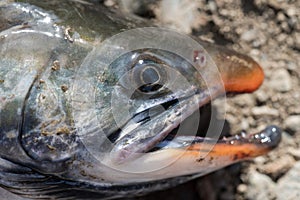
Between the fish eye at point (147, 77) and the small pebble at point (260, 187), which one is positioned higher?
the fish eye at point (147, 77)

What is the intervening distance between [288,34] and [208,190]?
946mm

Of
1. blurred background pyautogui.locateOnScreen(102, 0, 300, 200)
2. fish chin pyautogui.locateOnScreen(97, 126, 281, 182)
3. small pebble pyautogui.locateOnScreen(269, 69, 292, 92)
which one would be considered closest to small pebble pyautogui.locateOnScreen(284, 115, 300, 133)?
blurred background pyautogui.locateOnScreen(102, 0, 300, 200)

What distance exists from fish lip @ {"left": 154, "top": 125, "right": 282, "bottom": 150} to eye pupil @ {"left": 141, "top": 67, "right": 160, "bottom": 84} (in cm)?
26

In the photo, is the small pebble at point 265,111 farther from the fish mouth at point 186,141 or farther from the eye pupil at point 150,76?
the eye pupil at point 150,76

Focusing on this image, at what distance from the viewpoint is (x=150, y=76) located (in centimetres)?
293

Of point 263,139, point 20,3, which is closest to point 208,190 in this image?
point 263,139

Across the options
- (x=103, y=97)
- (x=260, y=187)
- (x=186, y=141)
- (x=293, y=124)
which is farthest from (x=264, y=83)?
(x=103, y=97)

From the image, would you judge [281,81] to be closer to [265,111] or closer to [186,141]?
[265,111]

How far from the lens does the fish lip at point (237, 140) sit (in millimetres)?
2963

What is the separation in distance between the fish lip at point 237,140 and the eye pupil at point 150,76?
0.87 ft

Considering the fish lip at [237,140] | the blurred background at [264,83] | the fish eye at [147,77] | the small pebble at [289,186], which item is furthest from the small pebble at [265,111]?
the fish eye at [147,77]

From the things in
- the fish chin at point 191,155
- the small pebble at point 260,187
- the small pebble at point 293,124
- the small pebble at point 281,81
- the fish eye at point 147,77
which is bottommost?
the small pebble at point 260,187

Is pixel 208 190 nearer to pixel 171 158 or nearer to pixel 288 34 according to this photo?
pixel 171 158

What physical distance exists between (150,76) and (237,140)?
50cm
